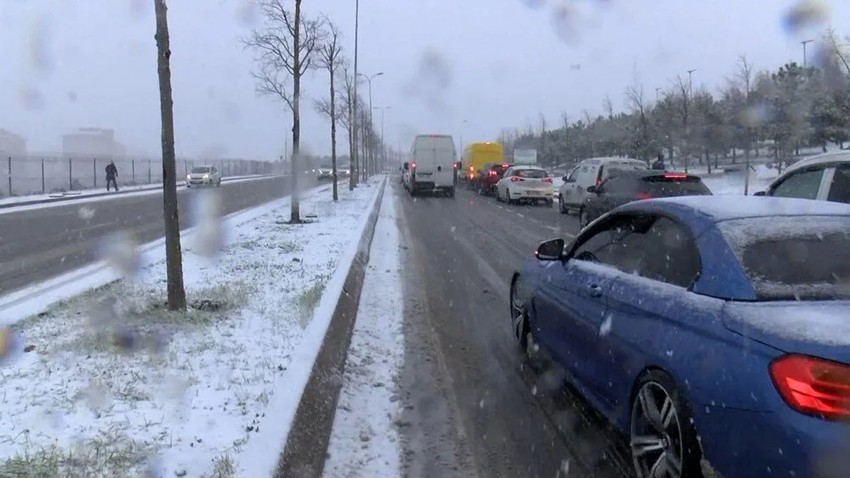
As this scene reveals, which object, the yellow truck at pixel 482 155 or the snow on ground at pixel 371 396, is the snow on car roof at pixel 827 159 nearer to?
the snow on ground at pixel 371 396

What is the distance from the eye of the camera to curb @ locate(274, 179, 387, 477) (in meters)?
3.88

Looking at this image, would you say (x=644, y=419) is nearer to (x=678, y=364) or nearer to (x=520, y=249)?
(x=678, y=364)

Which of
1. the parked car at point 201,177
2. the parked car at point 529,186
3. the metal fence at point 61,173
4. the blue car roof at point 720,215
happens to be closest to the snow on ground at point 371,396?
the blue car roof at point 720,215

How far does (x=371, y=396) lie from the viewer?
5441 mm

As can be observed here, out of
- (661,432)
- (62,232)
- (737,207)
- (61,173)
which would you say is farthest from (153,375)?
(61,173)

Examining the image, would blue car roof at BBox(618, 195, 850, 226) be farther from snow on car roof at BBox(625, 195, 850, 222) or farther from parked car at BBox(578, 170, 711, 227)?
parked car at BBox(578, 170, 711, 227)

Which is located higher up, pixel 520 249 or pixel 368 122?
pixel 368 122

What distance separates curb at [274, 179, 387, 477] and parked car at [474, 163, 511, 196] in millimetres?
30954

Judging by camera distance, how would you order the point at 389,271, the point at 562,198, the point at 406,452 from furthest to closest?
the point at 562,198
the point at 389,271
the point at 406,452

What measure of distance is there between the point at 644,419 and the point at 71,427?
3085 mm

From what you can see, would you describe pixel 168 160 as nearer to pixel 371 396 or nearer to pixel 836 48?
pixel 371 396

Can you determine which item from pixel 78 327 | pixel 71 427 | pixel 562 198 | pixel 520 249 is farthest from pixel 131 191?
pixel 71 427

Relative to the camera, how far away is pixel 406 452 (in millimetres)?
4406

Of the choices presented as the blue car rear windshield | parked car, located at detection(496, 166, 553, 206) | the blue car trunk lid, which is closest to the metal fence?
parked car, located at detection(496, 166, 553, 206)
